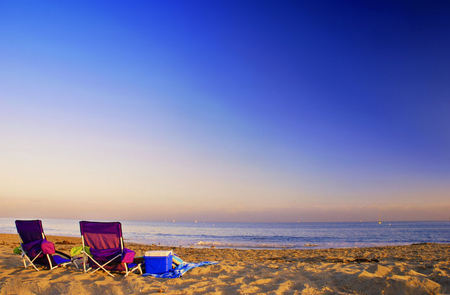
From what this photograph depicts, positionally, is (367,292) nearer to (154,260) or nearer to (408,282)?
(408,282)

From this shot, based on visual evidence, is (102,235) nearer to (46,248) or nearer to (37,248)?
(46,248)

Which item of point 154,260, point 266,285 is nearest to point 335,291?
point 266,285

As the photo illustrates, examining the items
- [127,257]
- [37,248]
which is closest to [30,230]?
[37,248]

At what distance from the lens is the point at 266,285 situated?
18.9 ft

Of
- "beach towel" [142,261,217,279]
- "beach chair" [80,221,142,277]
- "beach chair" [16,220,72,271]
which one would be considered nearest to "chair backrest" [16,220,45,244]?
"beach chair" [16,220,72,271]

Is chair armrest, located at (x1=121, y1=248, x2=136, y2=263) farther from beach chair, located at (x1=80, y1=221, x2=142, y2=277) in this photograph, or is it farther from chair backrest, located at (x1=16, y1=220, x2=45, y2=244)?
chair backrest, located at (x1=16, y1=220, x2=45, y2=244)

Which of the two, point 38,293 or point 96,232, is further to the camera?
point 96,232

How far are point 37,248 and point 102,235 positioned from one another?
1.87 metres

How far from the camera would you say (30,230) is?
7.27m

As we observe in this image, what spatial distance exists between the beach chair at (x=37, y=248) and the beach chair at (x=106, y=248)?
1017mm

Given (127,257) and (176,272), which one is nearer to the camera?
(127,257)

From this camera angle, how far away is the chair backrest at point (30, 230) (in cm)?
709

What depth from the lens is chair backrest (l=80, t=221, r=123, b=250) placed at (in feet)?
21.3

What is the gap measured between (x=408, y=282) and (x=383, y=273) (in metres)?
0.83
